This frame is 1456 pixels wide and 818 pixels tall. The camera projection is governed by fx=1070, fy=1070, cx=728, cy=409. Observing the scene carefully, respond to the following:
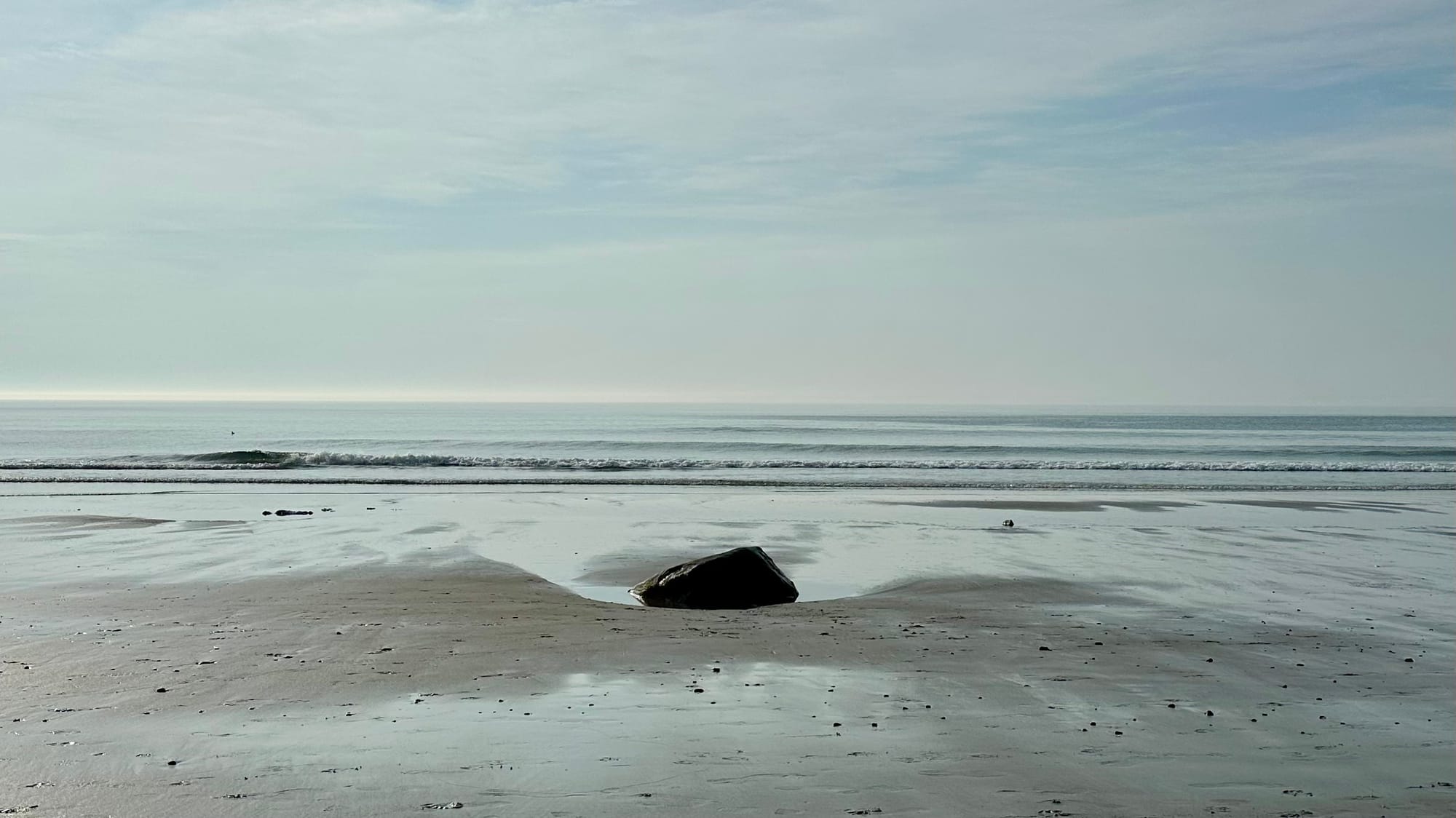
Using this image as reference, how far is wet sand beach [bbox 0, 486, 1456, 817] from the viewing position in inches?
221

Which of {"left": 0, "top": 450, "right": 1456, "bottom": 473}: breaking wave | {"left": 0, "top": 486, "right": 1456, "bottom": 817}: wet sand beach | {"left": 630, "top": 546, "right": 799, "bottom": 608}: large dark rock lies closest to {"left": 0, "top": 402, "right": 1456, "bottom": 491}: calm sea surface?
{"left": 0, "top": 450, "right": 1456, "bottom": 473}: breaking wave

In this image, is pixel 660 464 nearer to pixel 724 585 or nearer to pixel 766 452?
pixel 766 452

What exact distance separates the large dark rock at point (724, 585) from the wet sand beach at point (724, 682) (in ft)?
1.55

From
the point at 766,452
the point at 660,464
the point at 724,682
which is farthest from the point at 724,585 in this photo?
the point at 766,452

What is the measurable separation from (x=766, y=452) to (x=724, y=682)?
45.7 meters

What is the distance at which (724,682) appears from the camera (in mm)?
7949

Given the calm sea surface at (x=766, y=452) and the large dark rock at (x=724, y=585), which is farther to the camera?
the calm sea surface at (x=766, y=452)

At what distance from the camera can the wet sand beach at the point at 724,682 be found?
5.62 m

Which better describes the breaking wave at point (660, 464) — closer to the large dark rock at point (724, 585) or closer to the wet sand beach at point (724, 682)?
the wet sand beach at point (724, 682)

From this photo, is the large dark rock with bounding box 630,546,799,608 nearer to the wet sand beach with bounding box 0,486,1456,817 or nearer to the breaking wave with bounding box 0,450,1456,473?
the wet sand beach with bounding box 0,486,1456,817

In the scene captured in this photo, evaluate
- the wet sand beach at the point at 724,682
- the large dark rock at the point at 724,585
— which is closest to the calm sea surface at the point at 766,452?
the wet sand beach at the point at 724,682

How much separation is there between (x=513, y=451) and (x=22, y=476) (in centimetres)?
2340

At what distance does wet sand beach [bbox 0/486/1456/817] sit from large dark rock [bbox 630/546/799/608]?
47cm

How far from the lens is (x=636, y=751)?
6207 millimetres
